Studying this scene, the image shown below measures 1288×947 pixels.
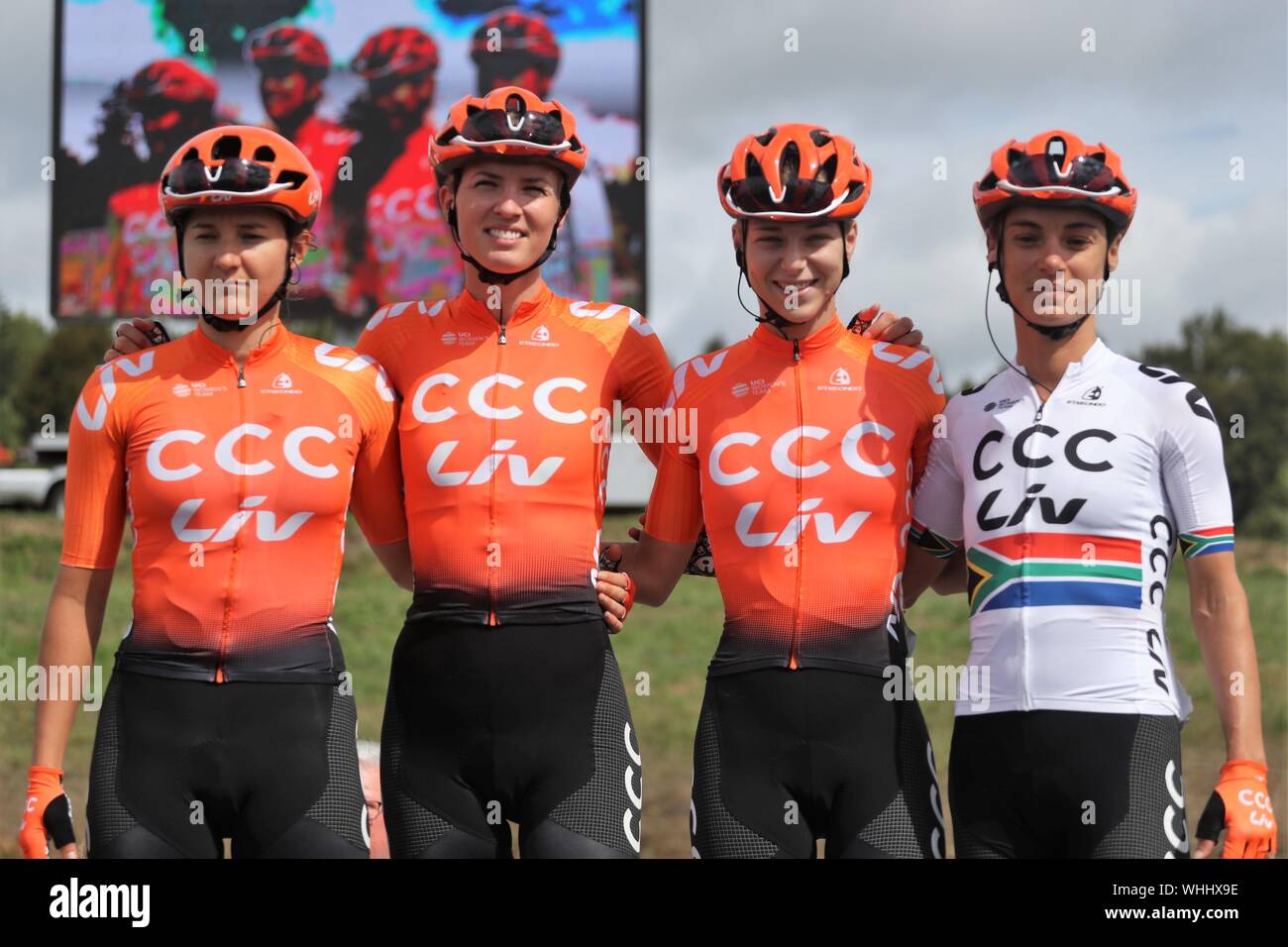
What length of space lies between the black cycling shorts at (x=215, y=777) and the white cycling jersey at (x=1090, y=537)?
2404mm

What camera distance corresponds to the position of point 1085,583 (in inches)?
201

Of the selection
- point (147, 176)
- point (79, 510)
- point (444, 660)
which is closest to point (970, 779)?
point (444, 660)

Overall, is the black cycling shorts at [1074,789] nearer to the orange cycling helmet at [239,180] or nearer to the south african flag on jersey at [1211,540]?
the south african flag on jersey at [1211,540]

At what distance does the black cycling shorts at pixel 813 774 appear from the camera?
17.2ft

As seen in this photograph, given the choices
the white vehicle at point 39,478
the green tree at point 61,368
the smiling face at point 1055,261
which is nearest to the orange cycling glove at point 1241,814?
the smiling face at point 1055,261

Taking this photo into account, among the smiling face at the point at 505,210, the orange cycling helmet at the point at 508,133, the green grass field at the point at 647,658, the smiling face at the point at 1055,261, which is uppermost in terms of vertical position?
the orange cycling helmet at the point at 508,133

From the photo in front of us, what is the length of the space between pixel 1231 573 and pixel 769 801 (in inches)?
Result: 73.4

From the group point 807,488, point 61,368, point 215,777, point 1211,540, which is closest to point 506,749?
point 215,777

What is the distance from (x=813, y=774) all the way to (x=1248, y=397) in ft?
111

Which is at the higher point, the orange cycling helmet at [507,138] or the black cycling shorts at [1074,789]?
the orange cycling helmet at [507,138]

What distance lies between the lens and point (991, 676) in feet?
17.1

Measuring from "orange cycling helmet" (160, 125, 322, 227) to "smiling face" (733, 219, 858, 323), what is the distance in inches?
68.9

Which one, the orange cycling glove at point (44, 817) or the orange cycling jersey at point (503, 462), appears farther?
the orange cycling jersey at point (503, 462)

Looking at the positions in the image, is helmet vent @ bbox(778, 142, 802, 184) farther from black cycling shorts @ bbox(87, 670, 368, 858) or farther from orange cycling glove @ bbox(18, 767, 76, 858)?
orange cycling glove @ bbox(18, 767, 76, 858)
